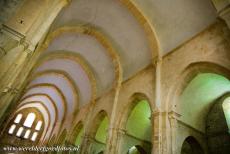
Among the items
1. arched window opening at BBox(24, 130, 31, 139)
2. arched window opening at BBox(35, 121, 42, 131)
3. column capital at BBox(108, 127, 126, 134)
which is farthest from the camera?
arched window opening at BBox(35, 121, 42, 131)

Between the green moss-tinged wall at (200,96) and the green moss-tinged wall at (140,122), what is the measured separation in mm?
2637

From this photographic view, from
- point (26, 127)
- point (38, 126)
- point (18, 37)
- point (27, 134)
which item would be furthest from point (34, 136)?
point (18, 37)

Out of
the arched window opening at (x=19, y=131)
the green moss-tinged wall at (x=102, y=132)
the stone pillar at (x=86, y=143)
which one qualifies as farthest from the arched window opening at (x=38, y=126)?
the stone pillar at (x=86, y=143)

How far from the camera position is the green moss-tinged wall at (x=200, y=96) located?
7918 mm

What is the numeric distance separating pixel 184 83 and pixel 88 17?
5.91 metres

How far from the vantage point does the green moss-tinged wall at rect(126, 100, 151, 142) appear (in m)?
10.3

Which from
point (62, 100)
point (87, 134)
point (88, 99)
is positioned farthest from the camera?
point (62, 100)

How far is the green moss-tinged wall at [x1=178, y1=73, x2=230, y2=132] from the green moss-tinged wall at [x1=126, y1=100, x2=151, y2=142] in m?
2.64

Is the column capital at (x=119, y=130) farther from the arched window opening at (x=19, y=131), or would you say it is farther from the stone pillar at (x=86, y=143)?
the arched window opening at (x=19, y=131)

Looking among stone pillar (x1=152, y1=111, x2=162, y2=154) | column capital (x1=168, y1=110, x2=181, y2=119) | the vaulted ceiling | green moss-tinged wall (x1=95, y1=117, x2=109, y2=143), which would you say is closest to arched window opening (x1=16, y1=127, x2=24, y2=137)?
the vaulted ceiling

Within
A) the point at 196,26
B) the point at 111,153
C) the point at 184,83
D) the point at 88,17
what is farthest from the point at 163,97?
the point at 88,17

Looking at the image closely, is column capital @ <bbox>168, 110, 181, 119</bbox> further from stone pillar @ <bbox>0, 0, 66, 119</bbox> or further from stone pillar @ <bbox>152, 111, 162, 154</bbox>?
stone pillar @ <bbox>0, 0, 66, 119</bbox>

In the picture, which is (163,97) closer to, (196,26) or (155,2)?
(196,26)

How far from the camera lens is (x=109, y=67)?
39.1ft
